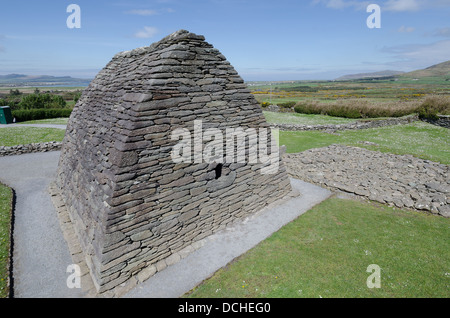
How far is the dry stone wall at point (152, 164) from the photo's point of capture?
19.8ft

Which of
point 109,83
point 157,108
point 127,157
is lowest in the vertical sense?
point 127,157

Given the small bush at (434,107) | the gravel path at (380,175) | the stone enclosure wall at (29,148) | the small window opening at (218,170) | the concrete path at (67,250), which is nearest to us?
the concrete path at (67,250)

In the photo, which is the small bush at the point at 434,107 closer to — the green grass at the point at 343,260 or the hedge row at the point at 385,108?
the hedge row at the point at 385,108

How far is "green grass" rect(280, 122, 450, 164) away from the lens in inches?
733

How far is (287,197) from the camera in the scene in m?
11.0

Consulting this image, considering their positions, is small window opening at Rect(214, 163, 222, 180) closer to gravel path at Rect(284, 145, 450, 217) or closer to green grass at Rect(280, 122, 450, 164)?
gravel path at Rect(284, 145, 450, 217)

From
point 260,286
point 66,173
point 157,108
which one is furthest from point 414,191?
point 66,173

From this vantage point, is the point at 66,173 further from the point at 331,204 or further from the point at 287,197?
the point at 331,204

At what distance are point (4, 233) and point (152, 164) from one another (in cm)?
675

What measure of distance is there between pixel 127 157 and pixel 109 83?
419cm

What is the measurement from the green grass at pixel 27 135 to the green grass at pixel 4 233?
10.6 meters

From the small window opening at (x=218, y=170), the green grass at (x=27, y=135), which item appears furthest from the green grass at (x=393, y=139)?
the green grass at (x=27, y=135)

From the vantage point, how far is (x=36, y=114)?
3528 centimetres

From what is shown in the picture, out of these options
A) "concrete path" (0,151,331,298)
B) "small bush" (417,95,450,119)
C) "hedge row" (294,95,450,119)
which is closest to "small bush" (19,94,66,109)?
"concrete path" (0,151,331,298)
